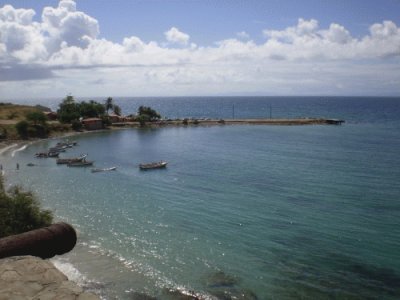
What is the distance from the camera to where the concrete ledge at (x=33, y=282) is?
6609mm

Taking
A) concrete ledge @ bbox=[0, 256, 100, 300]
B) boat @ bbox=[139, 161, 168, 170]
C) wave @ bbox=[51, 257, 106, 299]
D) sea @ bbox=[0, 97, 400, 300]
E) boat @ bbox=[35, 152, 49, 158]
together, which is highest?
concrete ledge @ bbox=[0, 256, 100, 300]

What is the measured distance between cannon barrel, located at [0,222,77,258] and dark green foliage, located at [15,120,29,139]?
320ft

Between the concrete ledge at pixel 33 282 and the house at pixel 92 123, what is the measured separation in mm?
114779

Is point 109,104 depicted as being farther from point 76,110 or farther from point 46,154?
point 46,154

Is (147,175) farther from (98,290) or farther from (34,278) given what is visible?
(34,278)

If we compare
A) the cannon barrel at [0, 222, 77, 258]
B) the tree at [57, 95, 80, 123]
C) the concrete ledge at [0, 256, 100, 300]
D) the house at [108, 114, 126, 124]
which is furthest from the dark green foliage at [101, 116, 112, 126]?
the concrete ledge at [0, 256, 100, 300]

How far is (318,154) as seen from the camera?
7919cm

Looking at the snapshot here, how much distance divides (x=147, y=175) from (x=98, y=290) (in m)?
37.4

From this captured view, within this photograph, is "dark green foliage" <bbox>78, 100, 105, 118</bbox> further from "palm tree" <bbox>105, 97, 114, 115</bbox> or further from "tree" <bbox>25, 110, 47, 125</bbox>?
"tree" <bbox>25, 110, 47, 125</bbox>

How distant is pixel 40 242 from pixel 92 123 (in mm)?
114463

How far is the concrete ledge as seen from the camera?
21.7 feet

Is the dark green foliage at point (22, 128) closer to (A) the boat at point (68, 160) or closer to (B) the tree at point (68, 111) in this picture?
(B) the tree at point (68, 111)

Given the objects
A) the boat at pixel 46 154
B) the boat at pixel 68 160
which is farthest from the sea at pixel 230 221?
the boat at pixel 68 160

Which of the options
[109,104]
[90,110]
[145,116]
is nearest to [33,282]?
[90,110]
